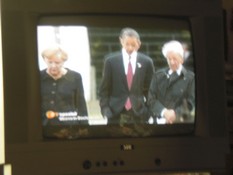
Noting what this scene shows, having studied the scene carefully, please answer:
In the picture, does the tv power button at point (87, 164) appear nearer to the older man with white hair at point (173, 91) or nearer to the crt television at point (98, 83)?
the crt television at point (98, 83)

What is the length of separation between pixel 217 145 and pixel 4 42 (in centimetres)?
79

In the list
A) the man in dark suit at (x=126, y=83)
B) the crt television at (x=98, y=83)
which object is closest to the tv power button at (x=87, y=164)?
the crt television at (x=98, y=83)

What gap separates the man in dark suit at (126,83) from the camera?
5.03 feet

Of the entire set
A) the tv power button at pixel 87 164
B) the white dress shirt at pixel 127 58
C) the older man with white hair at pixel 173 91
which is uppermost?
the white dress shirt at pixel 127 58

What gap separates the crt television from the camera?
4.83 feet

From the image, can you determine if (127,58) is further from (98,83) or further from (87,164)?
(87,164)

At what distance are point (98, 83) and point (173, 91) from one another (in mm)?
262

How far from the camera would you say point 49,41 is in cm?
151

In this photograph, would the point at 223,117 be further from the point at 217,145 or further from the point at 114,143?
the point at 114,143

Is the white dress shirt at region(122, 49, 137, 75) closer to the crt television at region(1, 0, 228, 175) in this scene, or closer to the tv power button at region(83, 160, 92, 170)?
the crt television at region(1, 0, 228, 175)

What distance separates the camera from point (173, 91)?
1.59m

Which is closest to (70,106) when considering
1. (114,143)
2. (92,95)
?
(92,95)

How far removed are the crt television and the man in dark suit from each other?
24 millimetres

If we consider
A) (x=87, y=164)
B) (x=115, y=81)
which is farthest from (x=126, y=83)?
(x=87, y=164)
